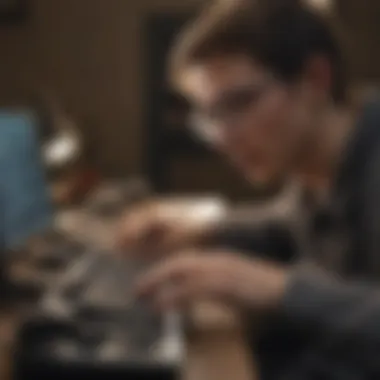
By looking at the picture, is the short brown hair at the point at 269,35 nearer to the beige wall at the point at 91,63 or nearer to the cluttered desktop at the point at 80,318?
the cluttered desktop at the point at 80,318

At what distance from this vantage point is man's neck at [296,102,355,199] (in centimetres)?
100

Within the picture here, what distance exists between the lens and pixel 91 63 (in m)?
2.75

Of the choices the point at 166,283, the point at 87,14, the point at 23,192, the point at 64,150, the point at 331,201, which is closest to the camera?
the point at 166,283

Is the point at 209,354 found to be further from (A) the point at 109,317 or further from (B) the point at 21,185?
(B) the point at 21,185

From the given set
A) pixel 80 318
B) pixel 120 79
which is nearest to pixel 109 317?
pixel 80 318

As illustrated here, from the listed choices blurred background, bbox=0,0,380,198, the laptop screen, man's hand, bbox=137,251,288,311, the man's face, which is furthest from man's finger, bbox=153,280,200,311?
blurred background, bbox=0,0,380,198

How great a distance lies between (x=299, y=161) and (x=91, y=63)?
181cm

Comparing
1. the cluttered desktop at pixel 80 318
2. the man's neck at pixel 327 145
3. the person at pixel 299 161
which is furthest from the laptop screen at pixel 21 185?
the man's neck at pixel 327 145

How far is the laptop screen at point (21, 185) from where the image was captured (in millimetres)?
1478

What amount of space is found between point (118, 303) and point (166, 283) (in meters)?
0.19

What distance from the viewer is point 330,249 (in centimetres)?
101

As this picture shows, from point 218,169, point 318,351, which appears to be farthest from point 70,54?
point 318,351

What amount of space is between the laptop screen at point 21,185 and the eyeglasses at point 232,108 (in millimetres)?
528

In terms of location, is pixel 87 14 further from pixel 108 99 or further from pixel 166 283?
pixel 166 283
